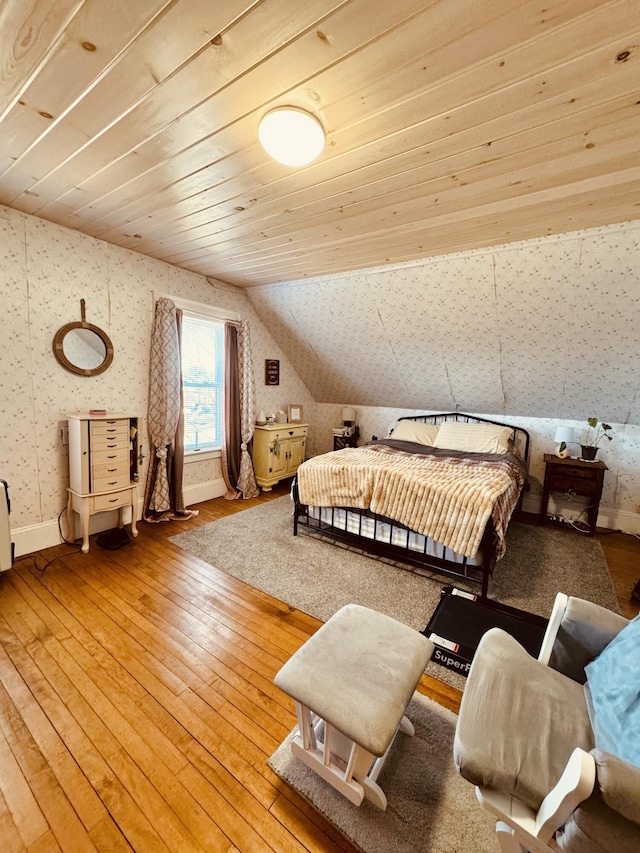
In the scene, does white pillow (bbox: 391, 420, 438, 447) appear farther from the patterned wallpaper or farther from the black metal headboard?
the patterned wallpaper

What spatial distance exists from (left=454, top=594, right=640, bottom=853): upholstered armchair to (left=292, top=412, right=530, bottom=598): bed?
925 millimetres

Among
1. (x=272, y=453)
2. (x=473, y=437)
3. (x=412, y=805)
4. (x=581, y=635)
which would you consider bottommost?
(x=412, y=805)

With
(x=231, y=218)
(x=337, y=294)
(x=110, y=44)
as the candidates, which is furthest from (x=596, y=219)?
(x=110, y=44)

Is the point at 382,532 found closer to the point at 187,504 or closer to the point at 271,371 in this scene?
the point at 187,504

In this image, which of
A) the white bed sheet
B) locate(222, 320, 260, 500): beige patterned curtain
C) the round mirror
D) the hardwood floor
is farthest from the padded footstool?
locate(222, 320, 260, 500): beige patterned curtain

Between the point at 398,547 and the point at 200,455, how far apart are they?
98.0 inches

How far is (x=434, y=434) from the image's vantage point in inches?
164

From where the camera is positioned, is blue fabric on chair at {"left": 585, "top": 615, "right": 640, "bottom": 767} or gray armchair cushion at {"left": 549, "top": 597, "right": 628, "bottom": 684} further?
gray armchair cushion at {"left": 549, "top": 597, "right": 628, "bottom": 684}

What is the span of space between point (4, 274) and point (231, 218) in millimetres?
1719

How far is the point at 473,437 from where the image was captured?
3809 millimetres

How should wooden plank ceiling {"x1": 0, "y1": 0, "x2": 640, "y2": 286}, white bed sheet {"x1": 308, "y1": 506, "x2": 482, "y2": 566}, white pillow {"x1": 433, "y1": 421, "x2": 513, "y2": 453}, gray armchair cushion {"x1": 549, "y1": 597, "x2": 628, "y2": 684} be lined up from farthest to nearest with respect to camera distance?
1. white pillow {"x1": 433, "y1": 421, "x2": 513, "y2": 453}
2. white bed sheet {"x1": 308, "y1": 506, "x2": 482, "y2": 566}
3. gray armchair cushion {"x1": 549, "y1": 597, "x2": 628, "y2": 684}
4. wooden plank ceiling {"x1": 0, "y1": 0, "x2": 640, "y2": 286}

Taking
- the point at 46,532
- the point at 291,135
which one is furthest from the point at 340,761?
the point at 46,532

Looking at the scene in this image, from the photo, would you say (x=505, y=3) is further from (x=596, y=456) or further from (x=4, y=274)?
(x=596, y=456)

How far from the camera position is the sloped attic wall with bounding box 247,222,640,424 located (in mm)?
2570
